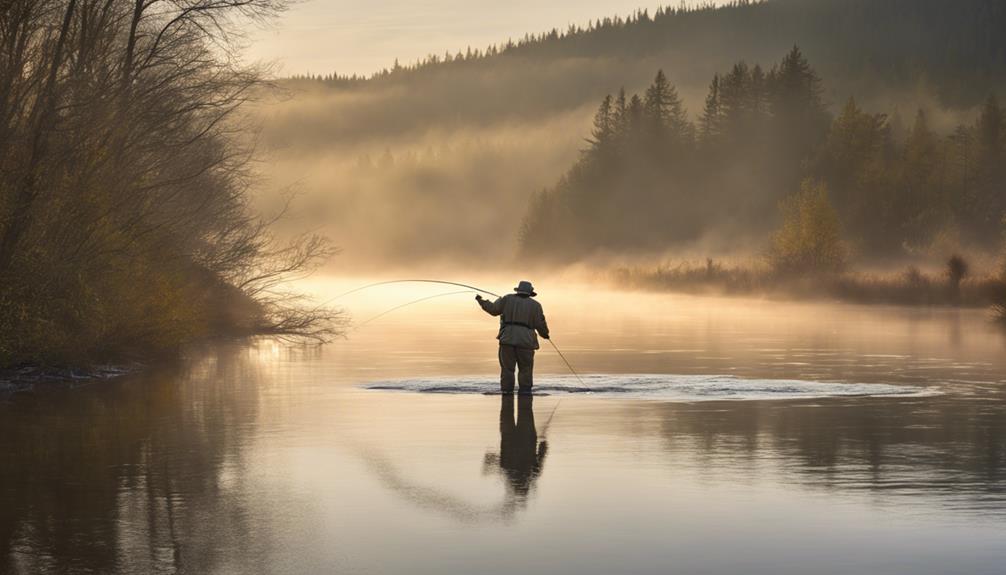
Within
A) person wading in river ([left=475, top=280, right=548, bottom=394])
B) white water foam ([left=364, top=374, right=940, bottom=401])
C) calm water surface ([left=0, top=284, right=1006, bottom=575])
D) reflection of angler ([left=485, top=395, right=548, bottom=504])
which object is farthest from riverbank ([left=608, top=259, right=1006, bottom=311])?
reflection of angler ([left=485, top=395, right=548, bottom=504])

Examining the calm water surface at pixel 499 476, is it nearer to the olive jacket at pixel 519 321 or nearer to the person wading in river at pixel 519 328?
the person wading in river at pixel 519 328

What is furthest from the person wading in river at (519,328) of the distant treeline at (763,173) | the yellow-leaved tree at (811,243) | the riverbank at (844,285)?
the distant treeline at (763,173)

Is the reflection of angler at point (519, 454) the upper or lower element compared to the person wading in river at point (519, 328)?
lower

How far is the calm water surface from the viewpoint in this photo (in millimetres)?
11188

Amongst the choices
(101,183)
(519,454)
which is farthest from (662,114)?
(519,454)

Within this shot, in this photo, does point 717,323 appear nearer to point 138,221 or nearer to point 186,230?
point 186,230

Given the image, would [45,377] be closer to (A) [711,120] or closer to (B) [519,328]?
(B) [519,328]

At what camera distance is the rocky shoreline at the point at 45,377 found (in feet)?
88.9

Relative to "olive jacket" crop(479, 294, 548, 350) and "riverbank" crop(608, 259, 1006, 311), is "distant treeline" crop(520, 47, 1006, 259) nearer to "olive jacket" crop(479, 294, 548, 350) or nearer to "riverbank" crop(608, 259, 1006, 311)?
"riverbank" crop(608, 259, 1006, 311)

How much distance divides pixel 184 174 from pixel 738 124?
5053 inches

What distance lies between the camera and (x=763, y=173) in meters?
157

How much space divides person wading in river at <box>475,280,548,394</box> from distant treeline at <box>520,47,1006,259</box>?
11043 cm

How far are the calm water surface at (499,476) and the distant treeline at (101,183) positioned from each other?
170 centimetres

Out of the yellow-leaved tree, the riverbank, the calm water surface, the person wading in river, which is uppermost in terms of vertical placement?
the yellow-leaved tree
